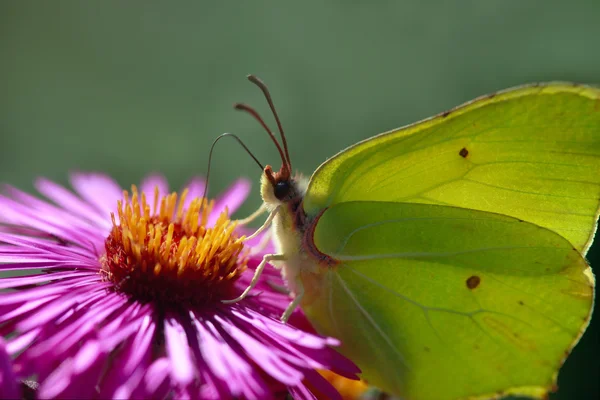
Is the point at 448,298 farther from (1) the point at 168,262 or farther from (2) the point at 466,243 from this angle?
(1) the point at 168,262

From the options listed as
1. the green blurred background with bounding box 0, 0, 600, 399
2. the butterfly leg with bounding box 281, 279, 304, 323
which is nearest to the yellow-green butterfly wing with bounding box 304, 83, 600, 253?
the butterfly leg with bounding box 281, 279, 304, 323

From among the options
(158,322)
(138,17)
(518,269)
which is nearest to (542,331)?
(518,269)

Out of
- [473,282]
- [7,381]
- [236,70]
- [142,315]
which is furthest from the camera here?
[236,70]

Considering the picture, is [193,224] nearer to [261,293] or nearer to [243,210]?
[261,293]

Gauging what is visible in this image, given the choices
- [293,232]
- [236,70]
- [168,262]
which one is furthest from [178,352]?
[236,70]

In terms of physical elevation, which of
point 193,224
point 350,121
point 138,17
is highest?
point 138,17
